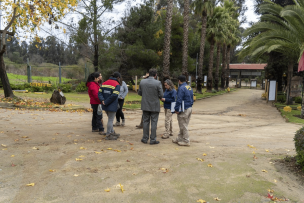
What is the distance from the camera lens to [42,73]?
26.2 m

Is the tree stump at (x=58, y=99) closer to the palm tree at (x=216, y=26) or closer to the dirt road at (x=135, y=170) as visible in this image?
the dirt road at (x=135, y=170)

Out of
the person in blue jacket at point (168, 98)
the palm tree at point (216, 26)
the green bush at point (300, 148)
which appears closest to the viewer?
the green bush at point (300, 148)

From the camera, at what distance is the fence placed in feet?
77.0

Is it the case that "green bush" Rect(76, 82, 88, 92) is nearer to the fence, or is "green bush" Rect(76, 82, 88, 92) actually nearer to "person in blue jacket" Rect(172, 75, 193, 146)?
the fence

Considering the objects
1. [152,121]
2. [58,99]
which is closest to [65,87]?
[58,99]

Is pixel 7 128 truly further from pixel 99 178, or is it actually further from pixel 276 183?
pixel 276 183

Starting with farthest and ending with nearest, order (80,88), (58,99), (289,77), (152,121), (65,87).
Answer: (80,88)
(65,87)
(289,77)
(58,99)
(152,121)

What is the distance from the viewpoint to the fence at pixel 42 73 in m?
23.5

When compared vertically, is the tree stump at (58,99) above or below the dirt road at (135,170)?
above

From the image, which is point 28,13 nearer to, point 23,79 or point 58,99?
point 58,99

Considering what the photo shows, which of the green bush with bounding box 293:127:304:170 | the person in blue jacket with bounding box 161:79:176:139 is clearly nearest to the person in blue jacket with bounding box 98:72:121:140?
the person in blue jacket with bounding box 161:79:176:139

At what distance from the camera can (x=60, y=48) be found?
59500mm

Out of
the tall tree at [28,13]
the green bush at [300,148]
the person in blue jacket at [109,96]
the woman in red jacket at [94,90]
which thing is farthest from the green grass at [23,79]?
the green bush at [300,148]

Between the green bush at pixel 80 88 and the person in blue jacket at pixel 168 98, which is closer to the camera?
the person in blue jacket at pixel 168 98
